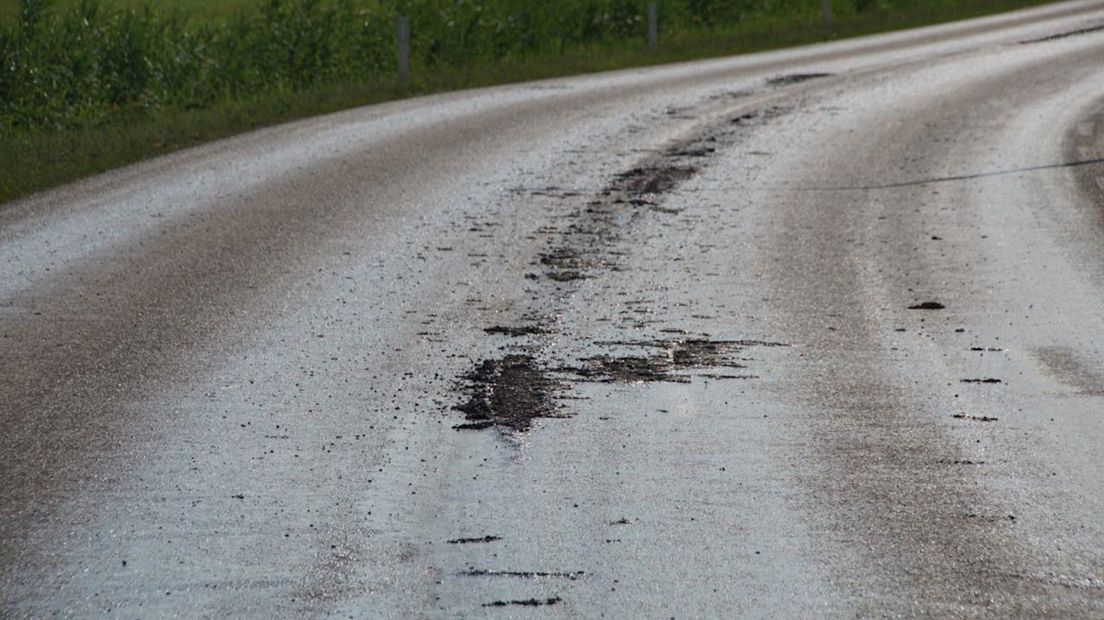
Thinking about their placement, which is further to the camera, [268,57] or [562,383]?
[268,57]

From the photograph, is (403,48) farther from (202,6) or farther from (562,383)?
(202,6)

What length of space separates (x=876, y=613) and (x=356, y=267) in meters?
5.27

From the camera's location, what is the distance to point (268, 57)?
2073cm

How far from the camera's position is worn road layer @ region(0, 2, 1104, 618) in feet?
14.6

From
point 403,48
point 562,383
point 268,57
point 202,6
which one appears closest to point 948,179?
point 562,383

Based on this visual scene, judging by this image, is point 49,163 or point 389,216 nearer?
point 389,216

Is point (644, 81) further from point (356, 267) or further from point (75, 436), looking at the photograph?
point (75, 436)

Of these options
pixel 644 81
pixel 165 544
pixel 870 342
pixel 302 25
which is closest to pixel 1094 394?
pixel 870 342

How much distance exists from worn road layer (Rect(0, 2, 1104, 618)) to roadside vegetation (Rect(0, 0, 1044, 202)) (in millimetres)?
2579

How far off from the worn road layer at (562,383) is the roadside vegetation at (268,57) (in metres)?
2.58

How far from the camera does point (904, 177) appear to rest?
11586mm

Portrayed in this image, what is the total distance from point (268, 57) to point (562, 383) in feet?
50.6

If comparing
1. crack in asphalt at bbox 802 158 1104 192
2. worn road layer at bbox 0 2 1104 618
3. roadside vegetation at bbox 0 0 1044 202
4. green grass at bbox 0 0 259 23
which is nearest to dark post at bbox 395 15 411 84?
roadside vegetation at bbox 0 0 1044 202

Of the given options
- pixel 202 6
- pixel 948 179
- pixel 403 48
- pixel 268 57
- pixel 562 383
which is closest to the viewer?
pixel 562 383
